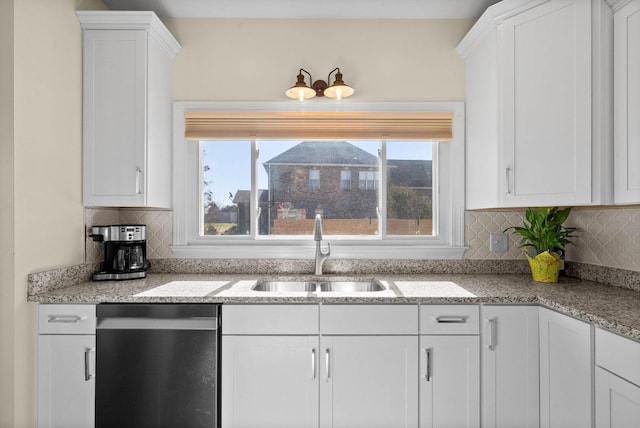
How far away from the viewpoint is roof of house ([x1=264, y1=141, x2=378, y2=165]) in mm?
2492

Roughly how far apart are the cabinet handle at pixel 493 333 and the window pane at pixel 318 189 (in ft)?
3.11

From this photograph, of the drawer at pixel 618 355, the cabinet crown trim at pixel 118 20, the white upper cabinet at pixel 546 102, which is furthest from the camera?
the cabinet crown trim at pixel 118 20

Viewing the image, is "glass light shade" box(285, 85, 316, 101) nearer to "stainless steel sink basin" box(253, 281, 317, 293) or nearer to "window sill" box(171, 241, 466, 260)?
"window sill" box(171, 241, 466, 260)

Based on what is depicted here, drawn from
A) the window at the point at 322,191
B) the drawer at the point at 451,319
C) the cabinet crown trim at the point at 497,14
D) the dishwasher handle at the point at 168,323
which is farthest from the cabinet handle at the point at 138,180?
the cabinet crown trim at the point at 497,14

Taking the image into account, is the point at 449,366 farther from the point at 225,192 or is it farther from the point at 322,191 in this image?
the point at 225,192

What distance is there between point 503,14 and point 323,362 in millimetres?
2018

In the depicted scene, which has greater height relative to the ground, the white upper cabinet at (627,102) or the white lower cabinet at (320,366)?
the white upper cabinet at (627,102)

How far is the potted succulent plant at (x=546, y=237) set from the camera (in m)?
2.07

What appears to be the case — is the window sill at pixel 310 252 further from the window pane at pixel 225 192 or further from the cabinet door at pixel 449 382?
the cabinet door at pixel 449 382

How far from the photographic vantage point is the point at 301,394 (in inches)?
68.9

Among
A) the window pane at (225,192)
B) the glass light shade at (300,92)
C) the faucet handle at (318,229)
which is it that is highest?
the glass light shade at (300,92)

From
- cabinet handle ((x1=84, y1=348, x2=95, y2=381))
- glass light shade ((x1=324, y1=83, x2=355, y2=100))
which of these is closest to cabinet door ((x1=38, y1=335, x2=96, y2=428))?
cabinet handle ((x1=84, y1=348, x2=95, y2=381))

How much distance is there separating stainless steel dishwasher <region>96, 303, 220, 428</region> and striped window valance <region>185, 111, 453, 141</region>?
117 cm

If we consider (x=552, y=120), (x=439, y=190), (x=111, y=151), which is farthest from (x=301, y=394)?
(x=552, y=120)
